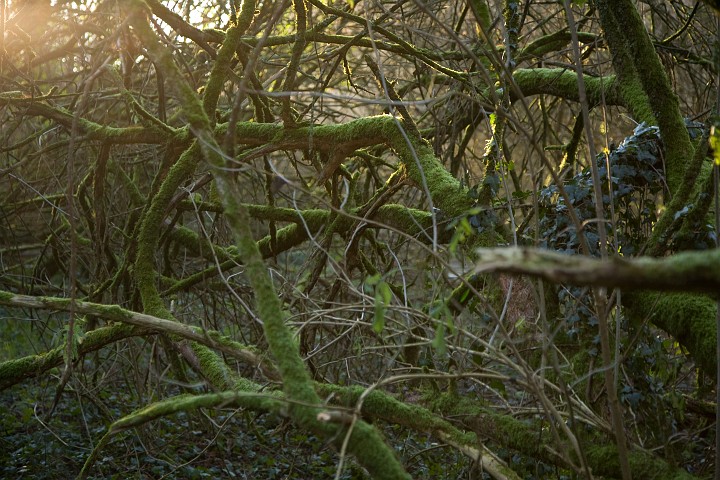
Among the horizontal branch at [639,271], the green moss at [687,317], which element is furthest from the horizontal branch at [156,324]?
the horizontal branch at [639,271]

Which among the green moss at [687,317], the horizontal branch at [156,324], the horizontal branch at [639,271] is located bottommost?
the horizontal branch at [156,324]

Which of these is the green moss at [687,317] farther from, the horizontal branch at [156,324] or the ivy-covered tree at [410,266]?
the horizontal branch at [156,324]

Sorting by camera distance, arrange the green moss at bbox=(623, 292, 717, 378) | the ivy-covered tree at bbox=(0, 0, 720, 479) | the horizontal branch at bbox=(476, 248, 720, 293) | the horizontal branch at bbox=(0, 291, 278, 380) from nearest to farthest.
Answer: the horizontal branch at bbox=(476, 248, 720, 293), the ivy-covered tree at bbox=(0, 0, 720, 479), the green moss at bbox=(623, 292, 717, 378), the horizontal branch at bbox=(0, 291, 278, 380)

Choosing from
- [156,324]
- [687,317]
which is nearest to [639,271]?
[687,317]

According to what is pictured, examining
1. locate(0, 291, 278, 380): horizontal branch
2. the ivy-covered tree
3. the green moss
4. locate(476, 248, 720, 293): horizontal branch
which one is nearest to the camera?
locate(476, 248, 720, 293): horizontal branch

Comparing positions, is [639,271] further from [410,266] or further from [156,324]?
[156,324]

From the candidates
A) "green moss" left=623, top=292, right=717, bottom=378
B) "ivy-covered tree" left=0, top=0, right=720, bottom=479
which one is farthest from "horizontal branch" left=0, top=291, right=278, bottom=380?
"green moss" left=623, top=292, right=717, bottom=378

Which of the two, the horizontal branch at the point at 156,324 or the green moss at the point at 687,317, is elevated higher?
the green moss at the point at 687,317

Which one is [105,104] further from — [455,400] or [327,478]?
[455,400]

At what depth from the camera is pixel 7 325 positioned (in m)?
7.93

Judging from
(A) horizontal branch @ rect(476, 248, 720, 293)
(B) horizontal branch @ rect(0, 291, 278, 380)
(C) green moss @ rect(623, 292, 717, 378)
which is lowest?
(B) horizontal branch @ rect(0, 291, 278, 380)

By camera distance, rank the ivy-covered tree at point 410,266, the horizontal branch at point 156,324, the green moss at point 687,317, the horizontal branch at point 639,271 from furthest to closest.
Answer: the horizontal branch at point 156,324 < the green moss at point 687,317 < the ivy-covered tree at point 410,266 < the horizontal branch at point 639,271

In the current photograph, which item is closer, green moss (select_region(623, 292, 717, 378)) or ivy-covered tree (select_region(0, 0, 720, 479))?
ivy-covered tree (select_region(0, 0, 720, 479))

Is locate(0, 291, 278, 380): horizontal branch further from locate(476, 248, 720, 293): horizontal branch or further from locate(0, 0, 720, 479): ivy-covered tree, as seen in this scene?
locate(476, 248, 720, 293): horizontal branch
